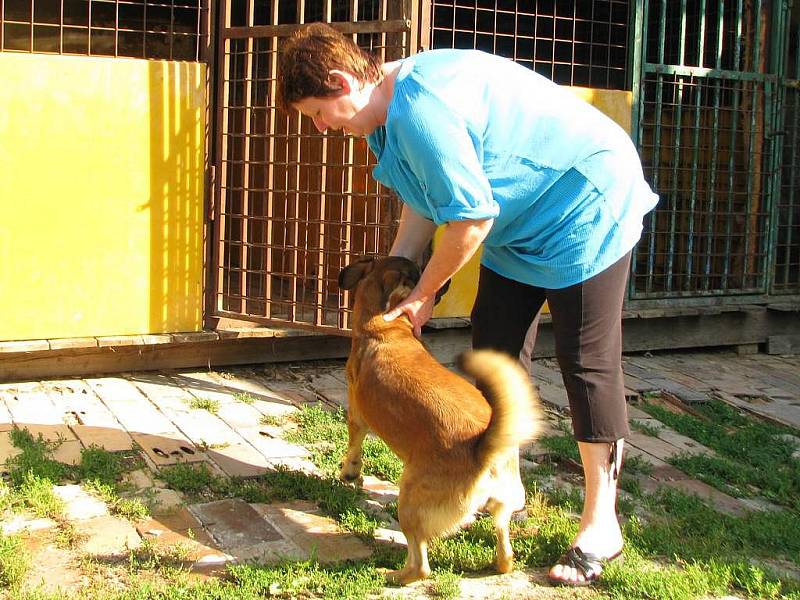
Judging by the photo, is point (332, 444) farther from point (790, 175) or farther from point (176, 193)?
point (790, 175)

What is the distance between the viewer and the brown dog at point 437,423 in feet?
10.1

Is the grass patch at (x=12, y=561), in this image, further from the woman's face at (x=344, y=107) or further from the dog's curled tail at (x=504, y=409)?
the woman's face at (x=344, y=107)

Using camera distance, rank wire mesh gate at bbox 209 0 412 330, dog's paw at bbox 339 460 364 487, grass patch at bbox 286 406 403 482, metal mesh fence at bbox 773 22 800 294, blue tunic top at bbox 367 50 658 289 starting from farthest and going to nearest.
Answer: metal mesh fence at bbox 773 22 800 294 → wire mesh gate at bbox 209 0 412 330 → grass patch at bbox 286 406 403 482 → dog's paw at bbox 339 460 364 487 → blue tunic top at bbox 367 50 658 289

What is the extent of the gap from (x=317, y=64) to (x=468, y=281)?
148 inches

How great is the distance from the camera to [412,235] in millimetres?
3748

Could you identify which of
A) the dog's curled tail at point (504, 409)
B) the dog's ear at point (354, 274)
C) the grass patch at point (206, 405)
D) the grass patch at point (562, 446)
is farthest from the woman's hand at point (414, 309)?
the grass patch at point (206, 405)

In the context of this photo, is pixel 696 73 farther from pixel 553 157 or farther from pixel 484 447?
pixel 484 447

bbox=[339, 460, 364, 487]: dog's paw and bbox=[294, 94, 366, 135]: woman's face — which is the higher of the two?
bbox=[294, 94, 366, 135]: woman's face

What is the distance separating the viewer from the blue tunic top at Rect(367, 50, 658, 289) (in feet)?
9.37

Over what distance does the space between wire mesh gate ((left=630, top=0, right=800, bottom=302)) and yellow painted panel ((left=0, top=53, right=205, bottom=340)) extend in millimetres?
3309

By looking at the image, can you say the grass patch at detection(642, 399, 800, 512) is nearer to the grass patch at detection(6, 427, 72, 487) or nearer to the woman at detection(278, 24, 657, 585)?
the woman at detection(278, 24, 657, 585)

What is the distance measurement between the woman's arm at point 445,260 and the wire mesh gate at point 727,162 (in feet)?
12.8

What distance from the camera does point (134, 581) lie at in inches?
124

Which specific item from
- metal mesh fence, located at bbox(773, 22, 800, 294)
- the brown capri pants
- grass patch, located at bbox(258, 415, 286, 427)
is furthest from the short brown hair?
metal mesh fence, located at bbox(773, 22, 800, 294)
